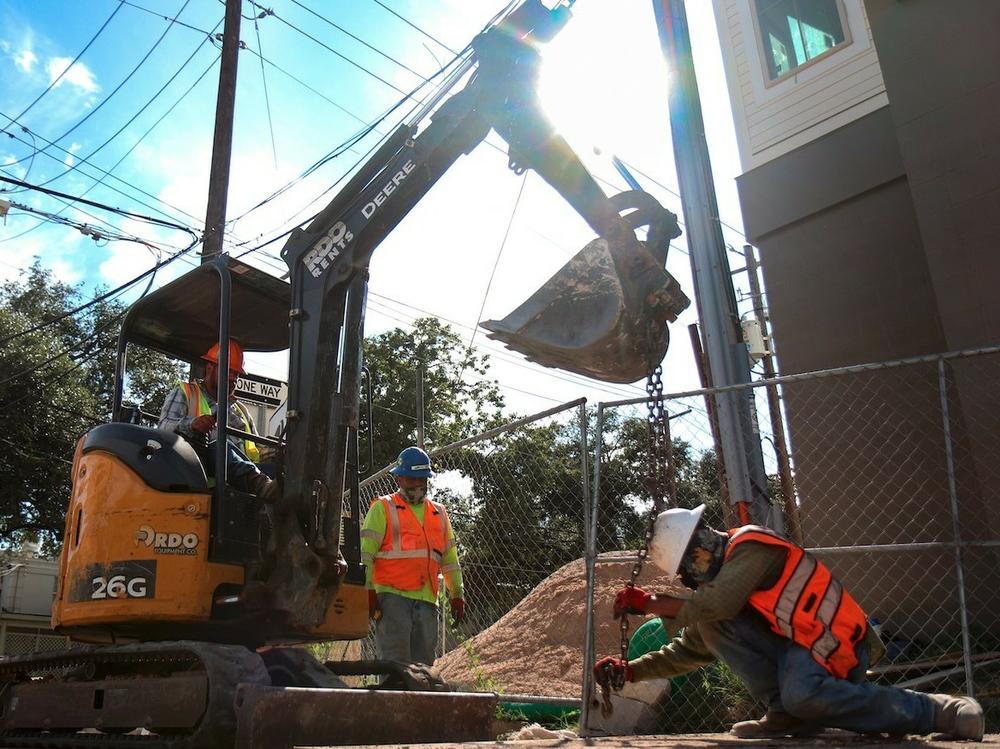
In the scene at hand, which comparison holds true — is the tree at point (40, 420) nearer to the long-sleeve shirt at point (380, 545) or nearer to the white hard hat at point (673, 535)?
the long-sleeve shirt at point (380, 545)

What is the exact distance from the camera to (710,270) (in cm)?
740

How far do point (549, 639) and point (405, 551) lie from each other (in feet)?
8.97

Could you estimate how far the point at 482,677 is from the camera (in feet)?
26.8

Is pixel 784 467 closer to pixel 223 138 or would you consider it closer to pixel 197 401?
pixel 197 401

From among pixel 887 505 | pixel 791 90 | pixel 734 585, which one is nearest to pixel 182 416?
pixel 734 585

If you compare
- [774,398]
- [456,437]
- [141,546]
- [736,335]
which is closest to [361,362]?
[141,546]

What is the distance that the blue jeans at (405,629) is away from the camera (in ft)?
21.7

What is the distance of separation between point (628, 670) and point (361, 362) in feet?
7.43

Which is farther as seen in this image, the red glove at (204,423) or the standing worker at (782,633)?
the red glove at (204,423)

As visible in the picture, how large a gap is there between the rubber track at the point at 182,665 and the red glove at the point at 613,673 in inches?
68.9

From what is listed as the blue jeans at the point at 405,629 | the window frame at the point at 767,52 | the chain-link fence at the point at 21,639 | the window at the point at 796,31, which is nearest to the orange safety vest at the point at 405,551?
the blue jeans at the point at 405,629

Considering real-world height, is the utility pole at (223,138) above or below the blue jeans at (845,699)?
above

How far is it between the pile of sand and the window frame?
19.2 feet

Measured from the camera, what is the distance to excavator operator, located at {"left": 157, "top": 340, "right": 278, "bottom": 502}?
499cm
